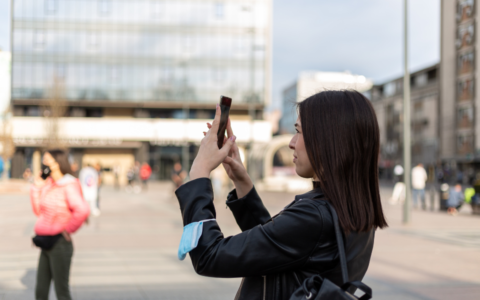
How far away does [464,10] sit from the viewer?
4966 cm

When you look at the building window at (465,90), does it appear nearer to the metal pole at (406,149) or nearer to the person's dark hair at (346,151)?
the metal pole at (406,149)

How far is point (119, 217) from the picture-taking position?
→ 48.6ft

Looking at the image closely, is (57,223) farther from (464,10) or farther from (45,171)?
(464,10)

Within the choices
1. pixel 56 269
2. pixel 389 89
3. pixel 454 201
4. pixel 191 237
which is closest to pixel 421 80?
pixel 389 89

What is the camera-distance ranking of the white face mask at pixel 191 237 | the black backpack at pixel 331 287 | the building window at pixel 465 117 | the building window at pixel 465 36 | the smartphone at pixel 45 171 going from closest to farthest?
the black backpack at pixel 331 287
the white face mask at pixel 191 237
the smartphone at pixel 45 171
the building window at pixel 465 36
the building window at pixel 465 117

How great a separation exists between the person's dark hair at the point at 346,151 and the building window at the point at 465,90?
52575mm

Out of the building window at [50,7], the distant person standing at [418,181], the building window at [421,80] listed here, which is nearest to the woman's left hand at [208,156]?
the distant person standing at [418,181]

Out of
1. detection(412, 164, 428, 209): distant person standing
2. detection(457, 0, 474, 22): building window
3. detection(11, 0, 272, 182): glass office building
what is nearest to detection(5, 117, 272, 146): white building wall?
detection(11, 0, 272, 182): glass office building

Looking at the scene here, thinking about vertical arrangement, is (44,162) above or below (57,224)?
above

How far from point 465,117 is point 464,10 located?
10.8 m

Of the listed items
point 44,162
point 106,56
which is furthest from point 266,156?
point 44,162

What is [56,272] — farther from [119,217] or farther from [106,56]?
[106,56]

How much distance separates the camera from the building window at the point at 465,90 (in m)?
49.0

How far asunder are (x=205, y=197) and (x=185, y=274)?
577cm
